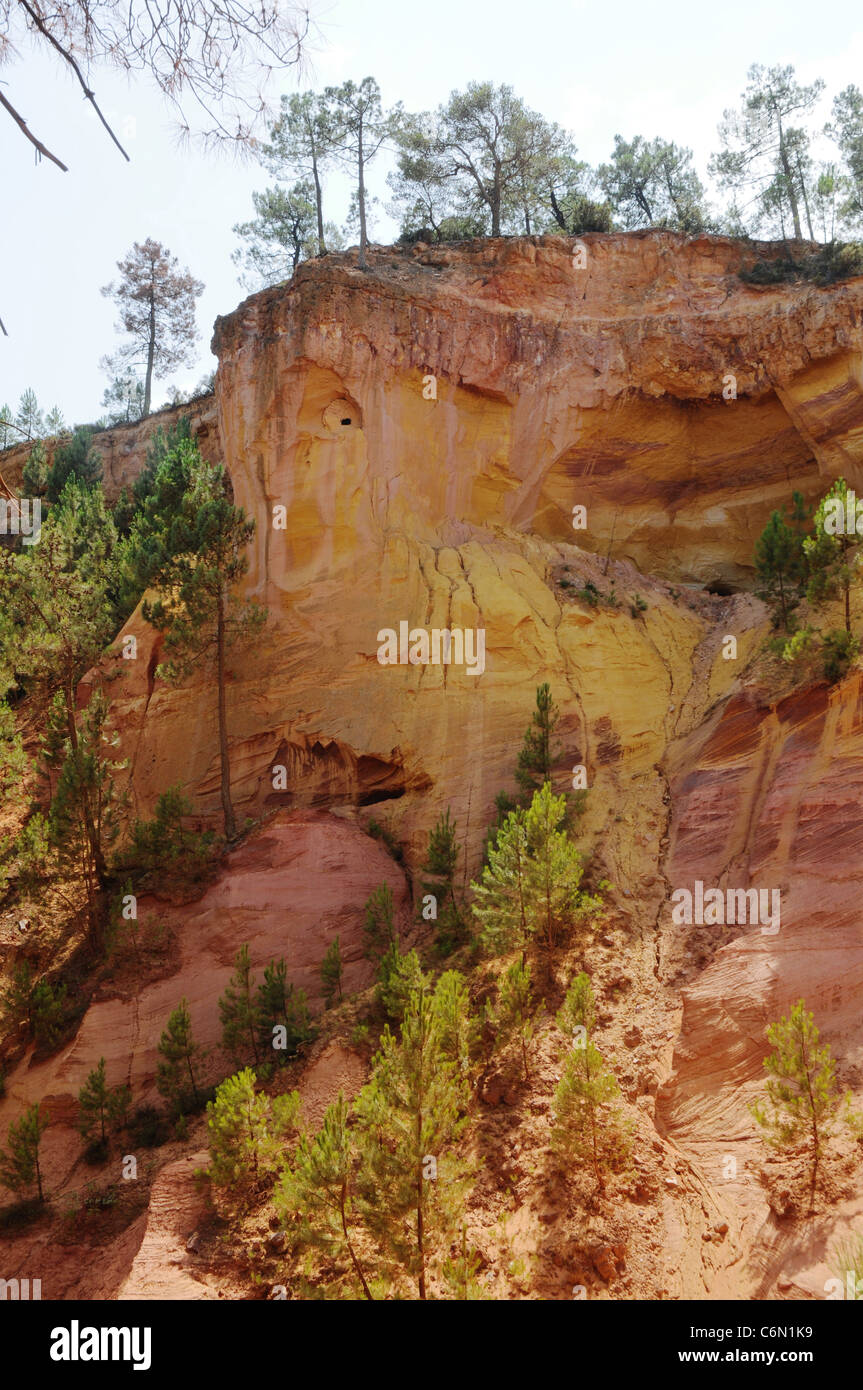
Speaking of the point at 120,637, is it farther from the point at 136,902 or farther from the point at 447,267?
the point at 447,267

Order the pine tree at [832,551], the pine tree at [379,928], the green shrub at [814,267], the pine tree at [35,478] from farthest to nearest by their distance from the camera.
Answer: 1. the pine tree at [35,478]
2. the green shrub at [814,267]
3. the pine tree at [832,551]
4. the pine tree at [379,928]

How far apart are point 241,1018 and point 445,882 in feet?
14.1

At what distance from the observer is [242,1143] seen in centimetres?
1330

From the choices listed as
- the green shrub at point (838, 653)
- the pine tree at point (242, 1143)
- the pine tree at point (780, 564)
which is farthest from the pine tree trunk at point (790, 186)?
the pine tree at point (242, 1143)

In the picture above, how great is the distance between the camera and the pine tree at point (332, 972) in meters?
17.3

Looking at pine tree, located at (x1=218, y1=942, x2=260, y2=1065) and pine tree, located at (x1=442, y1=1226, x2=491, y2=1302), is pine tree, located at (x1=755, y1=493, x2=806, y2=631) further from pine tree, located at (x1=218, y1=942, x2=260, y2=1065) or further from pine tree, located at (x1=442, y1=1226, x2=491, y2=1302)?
pine tree, located at (x1=442, y1=1226, x2=491, y2=1302)

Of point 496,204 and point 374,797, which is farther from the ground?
point 496,204

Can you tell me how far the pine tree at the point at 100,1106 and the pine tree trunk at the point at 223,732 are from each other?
19.0ft

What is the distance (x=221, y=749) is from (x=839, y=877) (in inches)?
511

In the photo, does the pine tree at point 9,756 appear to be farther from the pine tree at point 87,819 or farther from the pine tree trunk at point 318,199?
the pine tree trunk at point 318,199

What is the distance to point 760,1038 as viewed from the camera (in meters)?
13.5

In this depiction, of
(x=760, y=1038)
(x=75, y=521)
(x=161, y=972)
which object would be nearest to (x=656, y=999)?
(x=760, y=1038)

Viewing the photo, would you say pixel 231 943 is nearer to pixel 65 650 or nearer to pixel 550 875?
pixel 550 875

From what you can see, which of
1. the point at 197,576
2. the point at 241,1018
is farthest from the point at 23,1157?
the point at 197,576
